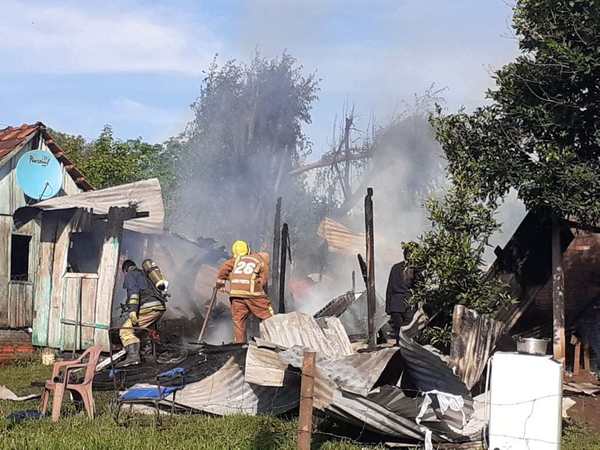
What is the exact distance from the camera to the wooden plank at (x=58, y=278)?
50.7ft

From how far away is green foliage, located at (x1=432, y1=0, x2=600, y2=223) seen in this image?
9352 mm

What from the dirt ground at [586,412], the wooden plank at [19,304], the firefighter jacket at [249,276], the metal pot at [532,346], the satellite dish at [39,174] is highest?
the satellite dish at [39,174]

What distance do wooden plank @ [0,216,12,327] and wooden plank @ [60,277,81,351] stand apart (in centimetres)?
101

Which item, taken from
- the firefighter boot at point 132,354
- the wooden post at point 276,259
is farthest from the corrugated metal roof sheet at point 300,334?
the wooden post at point 276,259

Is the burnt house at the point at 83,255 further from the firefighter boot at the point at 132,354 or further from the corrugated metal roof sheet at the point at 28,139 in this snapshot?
the firefighter boot at the point at 132,354

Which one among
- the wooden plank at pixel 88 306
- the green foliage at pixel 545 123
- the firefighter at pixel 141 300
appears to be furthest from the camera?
the wooden plank at pixel 88 306

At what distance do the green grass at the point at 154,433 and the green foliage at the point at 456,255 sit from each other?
2558 mm

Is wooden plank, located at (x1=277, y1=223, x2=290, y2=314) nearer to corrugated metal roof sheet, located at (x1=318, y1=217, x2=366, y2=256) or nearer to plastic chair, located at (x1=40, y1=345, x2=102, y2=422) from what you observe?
plastic chair, located at (x1=40, y1=345, x2=102, y2=422)

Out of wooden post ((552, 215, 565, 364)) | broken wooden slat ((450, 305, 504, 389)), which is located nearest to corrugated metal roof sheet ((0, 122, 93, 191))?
broken wooden slat ((450, 305, 504, 389))

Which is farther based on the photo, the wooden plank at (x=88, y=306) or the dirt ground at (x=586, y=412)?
the wooden plank at (x=88, y=306)

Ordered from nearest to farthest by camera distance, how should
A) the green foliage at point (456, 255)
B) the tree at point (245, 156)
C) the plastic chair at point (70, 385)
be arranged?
1. the plastic chair at point (70, 385)
2. the green foliage at point (456, 255)
3. the tree at point (245, 156)

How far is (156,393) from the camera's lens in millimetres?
9617

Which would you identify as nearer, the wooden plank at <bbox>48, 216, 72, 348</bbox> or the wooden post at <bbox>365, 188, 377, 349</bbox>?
the wooden post at <bbox>365, 188, 377, 349</bbox>

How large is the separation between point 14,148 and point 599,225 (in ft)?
34.2
